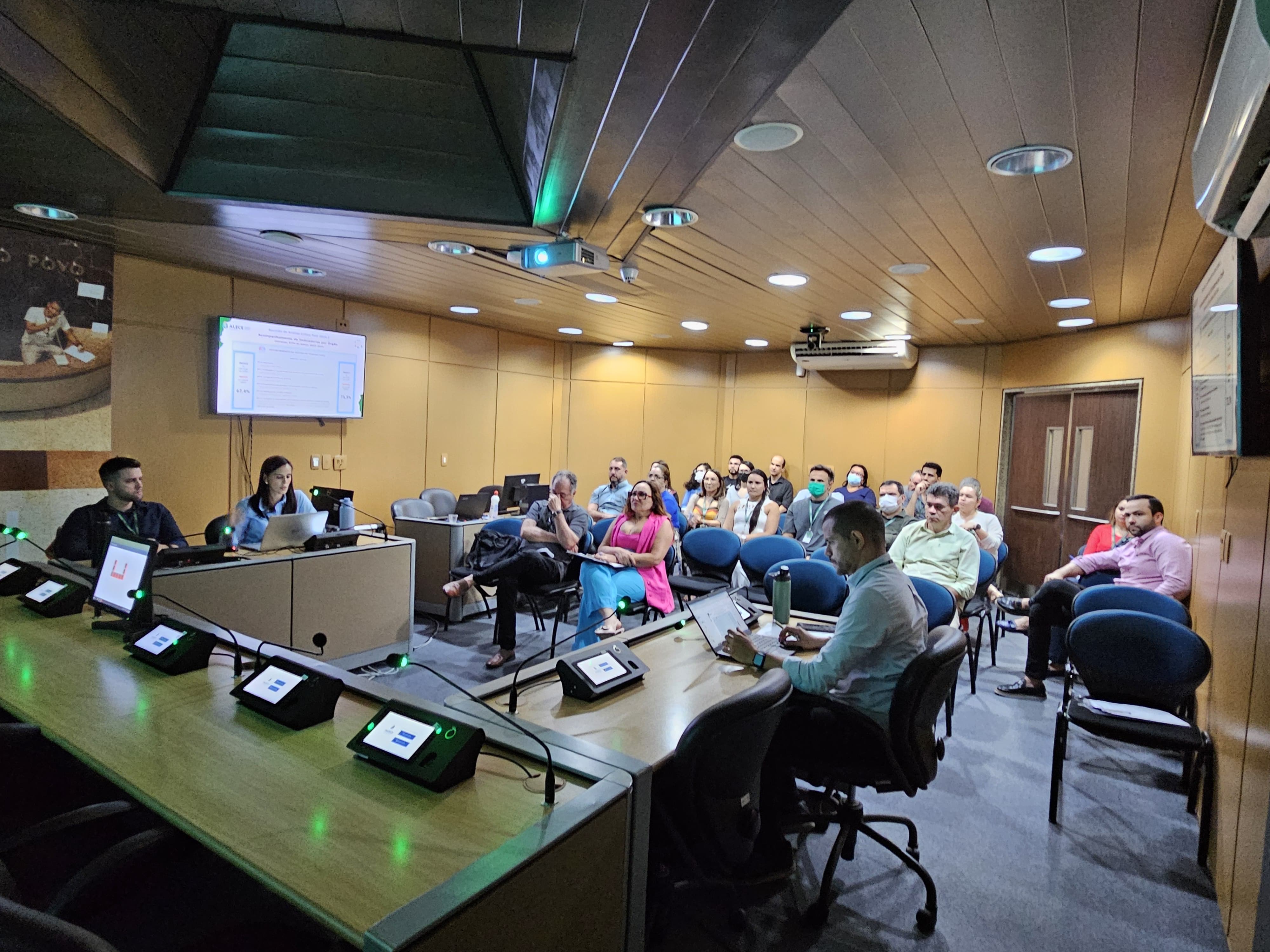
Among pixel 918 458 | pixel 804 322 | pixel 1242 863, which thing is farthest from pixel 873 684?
pixel 918 458

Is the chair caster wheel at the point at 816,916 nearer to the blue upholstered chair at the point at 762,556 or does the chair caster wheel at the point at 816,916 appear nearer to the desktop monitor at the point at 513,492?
the blue upholstered chair at the point at 762,556

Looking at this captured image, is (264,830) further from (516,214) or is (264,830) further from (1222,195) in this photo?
(516,214)

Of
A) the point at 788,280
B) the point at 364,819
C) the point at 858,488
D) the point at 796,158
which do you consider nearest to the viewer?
the point at 364,819

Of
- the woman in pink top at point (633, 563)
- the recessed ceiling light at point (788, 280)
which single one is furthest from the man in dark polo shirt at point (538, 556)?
the recessed ceiling light at point (788, 280)

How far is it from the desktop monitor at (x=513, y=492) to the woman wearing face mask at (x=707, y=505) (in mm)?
1650

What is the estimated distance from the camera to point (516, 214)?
11.1 ft

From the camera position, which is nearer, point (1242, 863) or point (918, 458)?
point (1242, 863)

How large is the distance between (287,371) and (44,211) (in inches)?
85.9

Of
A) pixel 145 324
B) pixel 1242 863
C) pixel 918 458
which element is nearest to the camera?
pixel 1242 863

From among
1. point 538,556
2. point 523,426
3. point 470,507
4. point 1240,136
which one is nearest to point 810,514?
point 538,556

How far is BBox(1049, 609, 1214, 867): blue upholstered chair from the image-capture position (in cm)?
273

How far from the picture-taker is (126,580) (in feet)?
7.79

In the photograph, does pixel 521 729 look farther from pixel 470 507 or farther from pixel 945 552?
pixel 470 507

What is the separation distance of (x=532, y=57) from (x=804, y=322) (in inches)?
203
